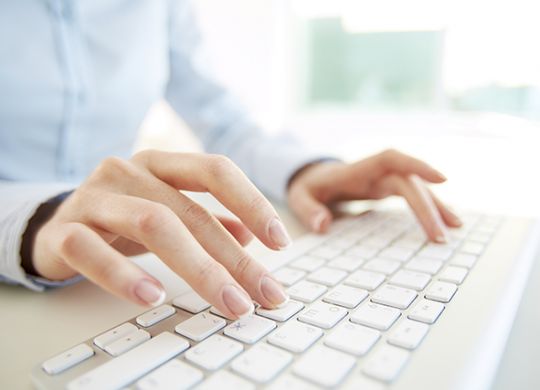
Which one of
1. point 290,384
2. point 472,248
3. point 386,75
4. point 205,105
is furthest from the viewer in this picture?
point 386,75

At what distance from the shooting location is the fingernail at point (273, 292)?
0.29 m

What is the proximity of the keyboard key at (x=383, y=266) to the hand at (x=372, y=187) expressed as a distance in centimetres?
8

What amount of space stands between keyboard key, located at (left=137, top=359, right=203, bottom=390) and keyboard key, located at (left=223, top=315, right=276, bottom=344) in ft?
0.12

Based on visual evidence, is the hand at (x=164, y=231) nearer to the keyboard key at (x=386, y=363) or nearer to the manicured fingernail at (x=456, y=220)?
the keyboard key at (x=386, y=363)

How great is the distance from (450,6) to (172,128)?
3.37 ft

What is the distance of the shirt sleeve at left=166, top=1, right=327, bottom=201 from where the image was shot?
773mm

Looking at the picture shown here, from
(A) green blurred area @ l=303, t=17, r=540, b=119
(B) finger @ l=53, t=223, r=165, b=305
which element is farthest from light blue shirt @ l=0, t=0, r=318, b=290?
(A) green blurred area @ l=303, t=17, r=540, b=119

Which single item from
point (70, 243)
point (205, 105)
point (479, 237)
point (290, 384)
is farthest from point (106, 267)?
point (205, 105)

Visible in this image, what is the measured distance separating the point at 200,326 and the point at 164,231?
65 mm

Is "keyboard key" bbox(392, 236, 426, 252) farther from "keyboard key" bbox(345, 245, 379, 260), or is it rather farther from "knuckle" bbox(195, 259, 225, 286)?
"knuckle" bbox(195, 259, 225, 286)

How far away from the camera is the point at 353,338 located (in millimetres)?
250

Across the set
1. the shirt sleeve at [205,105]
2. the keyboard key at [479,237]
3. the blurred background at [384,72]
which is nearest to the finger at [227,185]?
the keyboard key at [479,237]

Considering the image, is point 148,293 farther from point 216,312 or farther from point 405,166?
point 405,166

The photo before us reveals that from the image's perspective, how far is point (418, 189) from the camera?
0.51m
